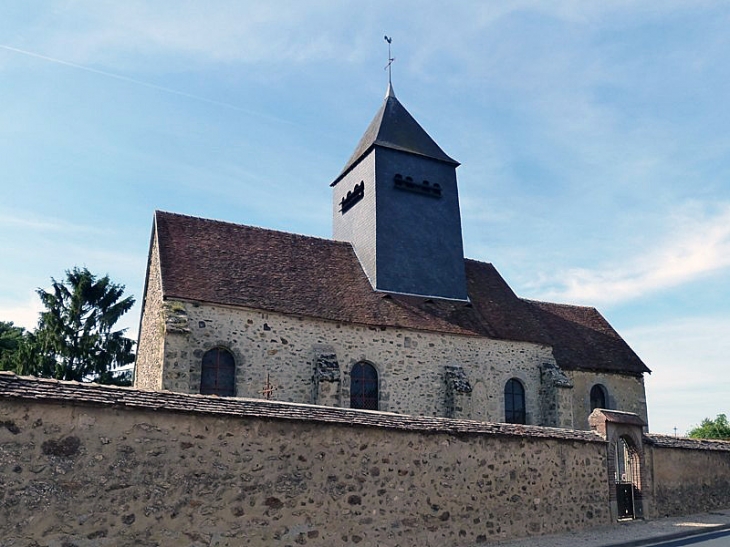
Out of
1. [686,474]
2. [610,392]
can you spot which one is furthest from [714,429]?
[686,474]

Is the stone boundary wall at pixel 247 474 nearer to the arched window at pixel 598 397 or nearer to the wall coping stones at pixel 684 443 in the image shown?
the wall coping stones at pixel 684 443

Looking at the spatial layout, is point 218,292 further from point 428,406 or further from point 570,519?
point 570,519

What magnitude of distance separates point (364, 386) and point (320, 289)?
9.17 feet

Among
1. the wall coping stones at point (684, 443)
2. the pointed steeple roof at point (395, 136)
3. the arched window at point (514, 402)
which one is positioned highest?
the pointed steeple roof at point (395, 136)

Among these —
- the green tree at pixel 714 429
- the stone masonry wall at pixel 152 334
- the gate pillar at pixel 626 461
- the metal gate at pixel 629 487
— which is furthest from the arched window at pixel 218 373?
the green tree at pixel 714 429

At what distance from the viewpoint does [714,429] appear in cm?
2967

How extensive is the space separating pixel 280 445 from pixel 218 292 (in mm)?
7281

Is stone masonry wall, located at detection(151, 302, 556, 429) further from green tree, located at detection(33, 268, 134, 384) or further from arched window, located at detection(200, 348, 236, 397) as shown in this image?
green tree, located at detection(33, 268, 134, 384)

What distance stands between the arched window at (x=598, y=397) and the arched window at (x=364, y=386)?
8149 millimetres

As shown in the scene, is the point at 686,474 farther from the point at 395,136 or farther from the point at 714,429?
the point at 714,429

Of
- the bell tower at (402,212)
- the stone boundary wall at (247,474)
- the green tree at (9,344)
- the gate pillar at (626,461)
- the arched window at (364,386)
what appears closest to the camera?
the stone boundary wall at (247,474)

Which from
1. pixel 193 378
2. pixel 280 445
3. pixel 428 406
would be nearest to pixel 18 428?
pixel 280 445

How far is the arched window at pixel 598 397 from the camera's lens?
68.0 ft

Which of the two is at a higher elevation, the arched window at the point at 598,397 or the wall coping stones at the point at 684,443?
the arched window at the point at 598,397
